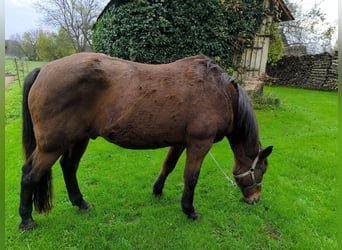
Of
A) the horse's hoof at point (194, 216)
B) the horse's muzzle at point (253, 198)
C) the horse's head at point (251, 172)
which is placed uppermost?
the horse's head at point (251, 172)

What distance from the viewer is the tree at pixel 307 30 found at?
12202 mm

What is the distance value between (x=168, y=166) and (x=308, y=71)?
45.3 ft

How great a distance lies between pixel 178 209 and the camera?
2.66 m

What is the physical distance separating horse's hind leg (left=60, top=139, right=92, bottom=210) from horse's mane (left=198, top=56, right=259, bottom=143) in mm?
1396

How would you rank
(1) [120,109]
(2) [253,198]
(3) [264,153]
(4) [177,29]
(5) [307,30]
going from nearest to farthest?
(1) [120,109] < (3) [264,153] < (2) [253,198] < (4) [177,29] < (5) [307,30]

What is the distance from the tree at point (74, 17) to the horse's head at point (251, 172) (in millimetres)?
17649

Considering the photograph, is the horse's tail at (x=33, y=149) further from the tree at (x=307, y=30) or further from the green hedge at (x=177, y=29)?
the tree at (x=307, y=30)

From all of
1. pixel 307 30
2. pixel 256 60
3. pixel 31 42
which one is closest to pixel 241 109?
pixel 256 60

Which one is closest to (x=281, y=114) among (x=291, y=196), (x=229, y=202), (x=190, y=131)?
(x=291, y=196)

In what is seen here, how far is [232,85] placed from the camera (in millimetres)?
2324

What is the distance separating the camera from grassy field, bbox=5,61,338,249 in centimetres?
218

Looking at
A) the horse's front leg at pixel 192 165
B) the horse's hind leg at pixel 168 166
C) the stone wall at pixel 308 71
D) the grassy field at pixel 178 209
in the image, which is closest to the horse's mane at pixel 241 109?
the horse's front leg at pixel 192 165

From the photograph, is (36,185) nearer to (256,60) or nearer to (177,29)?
(177,29)

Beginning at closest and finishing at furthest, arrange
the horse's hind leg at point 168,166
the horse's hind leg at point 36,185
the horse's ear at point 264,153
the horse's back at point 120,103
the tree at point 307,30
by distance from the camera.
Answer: the horse's back at point 120,103 < the horse's hind leg at point 36,185 < the horse's ear at point 264,153 < the horse's hind leg at point 168,166 < the tree at point 307,30
